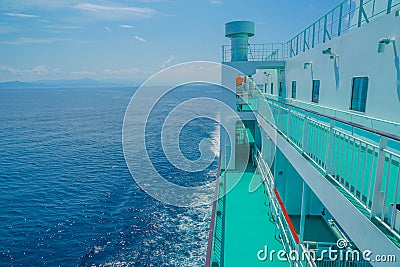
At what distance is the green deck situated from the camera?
264 inches

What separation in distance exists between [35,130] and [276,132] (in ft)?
127

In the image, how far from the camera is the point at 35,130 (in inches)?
1452

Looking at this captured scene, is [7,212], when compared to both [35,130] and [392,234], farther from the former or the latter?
[35,130]

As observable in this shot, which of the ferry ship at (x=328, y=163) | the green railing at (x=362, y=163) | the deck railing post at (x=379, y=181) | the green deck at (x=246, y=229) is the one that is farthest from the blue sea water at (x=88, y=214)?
the deck railing post at (x=379, y=181)

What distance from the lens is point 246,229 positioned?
315 inches

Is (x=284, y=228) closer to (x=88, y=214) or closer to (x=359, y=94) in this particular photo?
(x=359, y=94)

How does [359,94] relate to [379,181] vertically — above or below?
above

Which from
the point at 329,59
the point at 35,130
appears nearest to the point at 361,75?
the point at 329,59

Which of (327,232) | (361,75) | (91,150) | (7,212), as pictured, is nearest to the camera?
(361,75)

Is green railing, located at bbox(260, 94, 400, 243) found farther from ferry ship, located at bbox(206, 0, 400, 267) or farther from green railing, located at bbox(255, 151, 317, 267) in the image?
green railing, located at bbox(255, 151, 317, 267)

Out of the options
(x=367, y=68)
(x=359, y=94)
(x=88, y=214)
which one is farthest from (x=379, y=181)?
(x=88, y=214)

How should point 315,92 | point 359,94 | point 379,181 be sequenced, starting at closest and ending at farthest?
1. point 379,181
2. point 359,94
3. point 315,92

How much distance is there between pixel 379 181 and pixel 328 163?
134 centimetres

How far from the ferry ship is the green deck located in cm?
3
